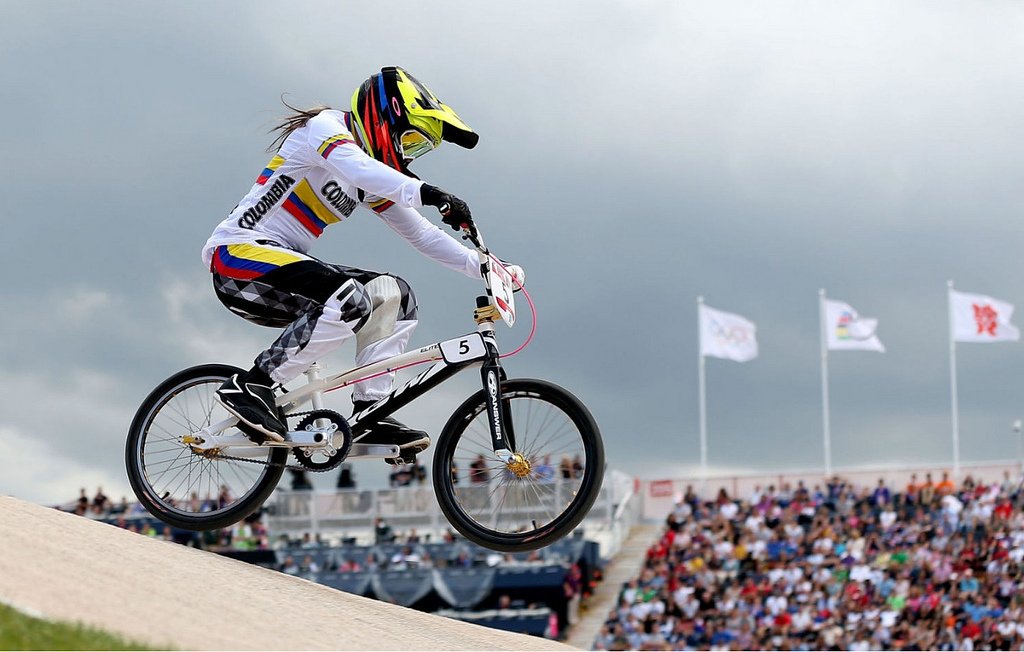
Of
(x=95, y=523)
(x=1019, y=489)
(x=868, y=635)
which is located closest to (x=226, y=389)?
(x=95, y=523)

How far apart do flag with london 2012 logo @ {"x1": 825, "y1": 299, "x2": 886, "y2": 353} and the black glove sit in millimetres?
35213

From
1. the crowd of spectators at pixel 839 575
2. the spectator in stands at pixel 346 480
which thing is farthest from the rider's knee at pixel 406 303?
the spectator in stands at pixel 346 480

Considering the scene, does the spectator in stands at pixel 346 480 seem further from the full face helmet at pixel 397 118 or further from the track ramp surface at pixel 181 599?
the full face helmet at pixel 397 118

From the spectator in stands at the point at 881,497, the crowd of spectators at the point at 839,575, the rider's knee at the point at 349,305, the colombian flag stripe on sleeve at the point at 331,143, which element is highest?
the colombian flag stripe on sleeve at the point at 331,143

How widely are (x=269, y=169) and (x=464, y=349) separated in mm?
2025

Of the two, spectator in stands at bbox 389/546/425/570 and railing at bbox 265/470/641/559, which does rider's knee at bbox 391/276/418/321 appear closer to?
spectator in stands at bbox 389/546/425/570

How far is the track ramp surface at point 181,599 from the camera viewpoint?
7953 mm

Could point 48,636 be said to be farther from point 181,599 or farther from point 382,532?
point 382,532

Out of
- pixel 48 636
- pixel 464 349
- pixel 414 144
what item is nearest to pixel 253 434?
pixel 464 349

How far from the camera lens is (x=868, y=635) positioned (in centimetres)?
2667

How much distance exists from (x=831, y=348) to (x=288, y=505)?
1862 centimetres

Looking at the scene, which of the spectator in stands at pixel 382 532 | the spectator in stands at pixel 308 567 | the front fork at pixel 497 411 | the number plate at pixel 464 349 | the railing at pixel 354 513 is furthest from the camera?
the railing at pixel 354 513

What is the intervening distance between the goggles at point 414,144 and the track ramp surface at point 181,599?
11.3 ft

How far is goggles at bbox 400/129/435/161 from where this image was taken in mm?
10062
